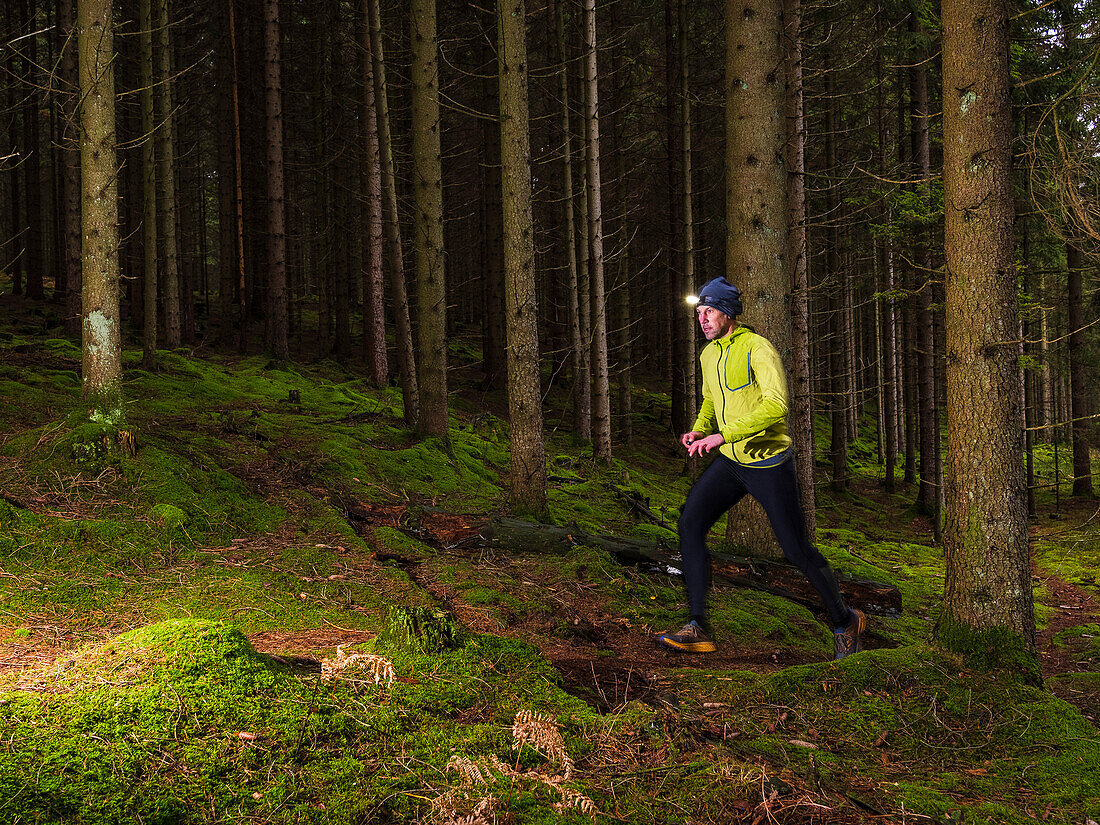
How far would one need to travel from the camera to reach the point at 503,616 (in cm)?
473

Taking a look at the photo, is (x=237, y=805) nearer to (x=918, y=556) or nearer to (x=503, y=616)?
(x=503, y=616)

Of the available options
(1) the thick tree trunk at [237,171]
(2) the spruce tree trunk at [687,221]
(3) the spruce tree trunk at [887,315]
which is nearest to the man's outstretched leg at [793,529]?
(2) the spruce tree trunk at [687,221]

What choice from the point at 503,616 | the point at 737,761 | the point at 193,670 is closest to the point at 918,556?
the point at 503,616

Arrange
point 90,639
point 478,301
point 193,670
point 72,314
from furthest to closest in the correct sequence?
point 478,301, point 72,314, point 90,639, point 193,670

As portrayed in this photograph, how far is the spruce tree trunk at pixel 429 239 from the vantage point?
9711mm

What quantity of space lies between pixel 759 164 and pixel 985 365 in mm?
3259

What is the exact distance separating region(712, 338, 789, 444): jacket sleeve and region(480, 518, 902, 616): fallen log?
7.48ft

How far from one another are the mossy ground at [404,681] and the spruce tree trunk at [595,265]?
5.68 m

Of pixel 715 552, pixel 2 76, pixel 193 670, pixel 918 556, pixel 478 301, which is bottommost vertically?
pixel 918 556

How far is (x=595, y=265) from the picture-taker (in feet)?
44.6

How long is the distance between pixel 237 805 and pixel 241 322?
18104 mm

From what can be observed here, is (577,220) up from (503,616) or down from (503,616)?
up

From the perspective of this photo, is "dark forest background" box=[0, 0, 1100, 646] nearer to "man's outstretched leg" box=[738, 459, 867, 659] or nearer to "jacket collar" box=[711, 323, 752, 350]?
"jacket collar" box=[711, 323, 752, 350]

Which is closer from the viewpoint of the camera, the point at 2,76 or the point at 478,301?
the point at 2,76
